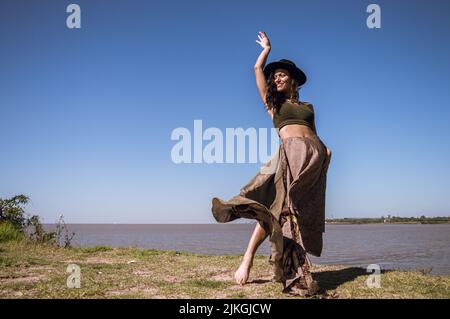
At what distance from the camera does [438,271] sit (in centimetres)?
955

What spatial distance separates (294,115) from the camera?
498 cm

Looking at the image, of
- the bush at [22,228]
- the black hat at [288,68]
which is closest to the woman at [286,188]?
the black hat at [288,68]

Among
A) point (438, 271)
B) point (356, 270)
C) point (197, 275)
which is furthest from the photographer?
point (438, 271)

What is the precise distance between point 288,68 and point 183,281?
10.4 feet

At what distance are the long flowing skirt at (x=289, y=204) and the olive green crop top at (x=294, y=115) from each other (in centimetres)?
26

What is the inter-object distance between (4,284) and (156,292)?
6.67 feet

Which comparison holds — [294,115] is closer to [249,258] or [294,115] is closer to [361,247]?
[249,258]

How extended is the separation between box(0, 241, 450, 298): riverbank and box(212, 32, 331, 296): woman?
48 centimetres

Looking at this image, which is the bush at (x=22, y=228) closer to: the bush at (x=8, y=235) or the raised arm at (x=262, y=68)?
the bush at (x=8, y=235)

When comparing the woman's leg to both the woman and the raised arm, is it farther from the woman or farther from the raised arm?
the raised arm

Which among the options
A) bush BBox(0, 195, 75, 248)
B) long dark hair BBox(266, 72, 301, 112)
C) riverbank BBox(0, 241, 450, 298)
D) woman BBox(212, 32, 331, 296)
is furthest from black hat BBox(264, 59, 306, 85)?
bush BBox(0, 195, 75, 248)
